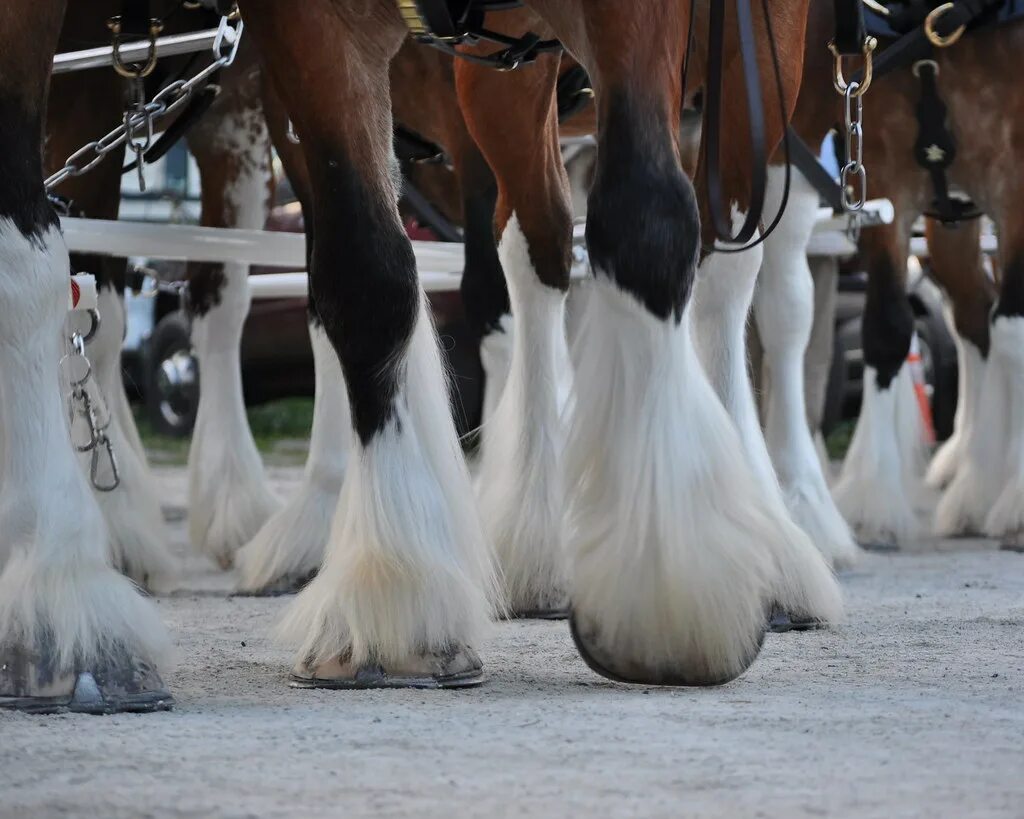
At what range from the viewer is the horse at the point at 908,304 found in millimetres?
5309

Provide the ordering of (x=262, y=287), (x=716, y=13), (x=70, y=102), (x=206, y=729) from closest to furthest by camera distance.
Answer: (x=206, y=729)
(x=716, y=13)
(x=70, y=102)
(x=262, y=287)

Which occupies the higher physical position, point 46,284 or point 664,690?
point 46,284

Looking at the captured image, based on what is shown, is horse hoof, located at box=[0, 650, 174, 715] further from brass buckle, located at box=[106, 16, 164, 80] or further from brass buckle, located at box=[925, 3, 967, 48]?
brass buckle, located at box=[925, 3, 967, 48]

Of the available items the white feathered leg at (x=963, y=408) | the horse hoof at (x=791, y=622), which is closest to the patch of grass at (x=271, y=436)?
the white feathered leg at (x=963, y=408)

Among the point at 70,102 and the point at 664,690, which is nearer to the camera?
the point at 664,690

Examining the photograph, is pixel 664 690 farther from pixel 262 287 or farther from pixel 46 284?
pixel 262 287

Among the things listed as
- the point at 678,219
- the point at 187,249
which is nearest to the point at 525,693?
the point at 678,219

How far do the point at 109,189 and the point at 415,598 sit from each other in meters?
2.33

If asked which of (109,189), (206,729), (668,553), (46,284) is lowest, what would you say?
(206,729)

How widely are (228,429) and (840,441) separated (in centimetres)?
636

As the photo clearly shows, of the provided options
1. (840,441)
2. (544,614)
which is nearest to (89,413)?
(544,614)

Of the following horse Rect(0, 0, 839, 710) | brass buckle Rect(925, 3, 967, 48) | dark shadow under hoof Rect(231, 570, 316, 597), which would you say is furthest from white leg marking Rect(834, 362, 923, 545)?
horse Rect(0, 0, 839, 710)

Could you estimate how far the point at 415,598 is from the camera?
9.20ft

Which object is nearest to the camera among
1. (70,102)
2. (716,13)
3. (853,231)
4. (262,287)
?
(716,13)
